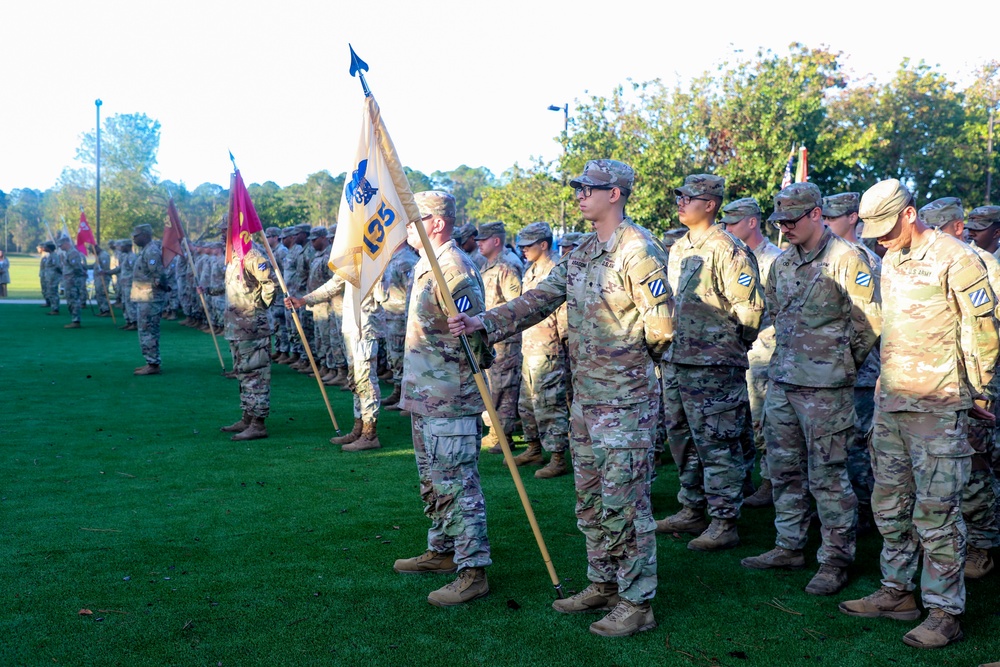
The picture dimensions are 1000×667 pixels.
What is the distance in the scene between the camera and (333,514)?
252 inches

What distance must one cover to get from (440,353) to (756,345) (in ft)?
12.2

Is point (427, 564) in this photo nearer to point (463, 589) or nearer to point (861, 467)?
point (463, 589)

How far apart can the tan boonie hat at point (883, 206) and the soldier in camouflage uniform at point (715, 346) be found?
1.30 m

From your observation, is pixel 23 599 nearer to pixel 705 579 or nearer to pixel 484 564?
pixel 484 564

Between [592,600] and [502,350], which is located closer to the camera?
[592,600]

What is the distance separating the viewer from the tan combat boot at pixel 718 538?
5754 millimetres

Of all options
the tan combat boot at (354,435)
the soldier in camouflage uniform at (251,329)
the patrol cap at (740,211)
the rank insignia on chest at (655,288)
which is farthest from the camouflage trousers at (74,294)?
the rank insignia on chest at (655,288)

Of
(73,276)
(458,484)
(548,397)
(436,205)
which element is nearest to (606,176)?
(436,205)

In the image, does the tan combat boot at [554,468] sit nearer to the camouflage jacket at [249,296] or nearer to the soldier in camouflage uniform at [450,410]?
the soldier in camouflage uniform at [450,410]

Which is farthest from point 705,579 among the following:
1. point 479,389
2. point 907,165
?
point 907,165

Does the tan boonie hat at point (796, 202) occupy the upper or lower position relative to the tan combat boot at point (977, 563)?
upper

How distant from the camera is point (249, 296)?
9117mm

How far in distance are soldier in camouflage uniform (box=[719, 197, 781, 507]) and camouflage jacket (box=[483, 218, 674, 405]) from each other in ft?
7.73

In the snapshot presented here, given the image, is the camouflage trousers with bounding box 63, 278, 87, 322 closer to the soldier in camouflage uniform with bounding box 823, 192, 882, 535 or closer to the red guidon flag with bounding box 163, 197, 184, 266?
the red guidon flag with bounding box 163, 197, 184, 266
